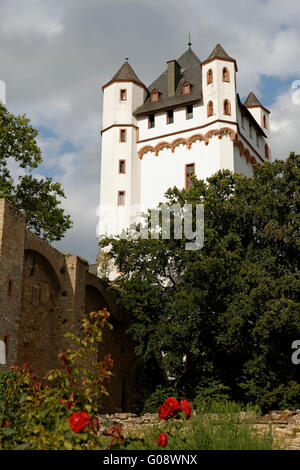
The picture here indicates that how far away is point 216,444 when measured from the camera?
6.32 metres

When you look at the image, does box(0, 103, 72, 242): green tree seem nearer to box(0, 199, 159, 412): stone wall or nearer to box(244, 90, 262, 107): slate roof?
box(0, 199, 159, 412): stone wall

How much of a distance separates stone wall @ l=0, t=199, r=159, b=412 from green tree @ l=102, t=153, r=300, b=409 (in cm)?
236

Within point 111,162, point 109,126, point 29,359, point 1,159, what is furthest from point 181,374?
point 109,126

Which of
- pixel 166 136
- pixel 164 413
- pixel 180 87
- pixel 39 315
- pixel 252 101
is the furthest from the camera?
pixel 252 101

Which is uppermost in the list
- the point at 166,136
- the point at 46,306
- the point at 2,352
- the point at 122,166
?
the point at 166,136

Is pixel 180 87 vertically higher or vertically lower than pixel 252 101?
lower

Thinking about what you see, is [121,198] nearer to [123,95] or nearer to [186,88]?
[123,95]

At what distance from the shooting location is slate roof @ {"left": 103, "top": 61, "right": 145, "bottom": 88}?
37000 mm

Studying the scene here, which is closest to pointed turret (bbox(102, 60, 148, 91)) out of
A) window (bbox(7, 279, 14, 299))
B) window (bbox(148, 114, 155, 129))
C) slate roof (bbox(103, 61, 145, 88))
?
slate roof (bbox(103, 61, 145, 88))

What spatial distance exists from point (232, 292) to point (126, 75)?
20155 millimetres

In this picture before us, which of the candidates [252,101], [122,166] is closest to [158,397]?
[122,166]

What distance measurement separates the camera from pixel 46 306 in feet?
67.9

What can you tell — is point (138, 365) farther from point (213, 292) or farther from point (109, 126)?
point (109, 126)

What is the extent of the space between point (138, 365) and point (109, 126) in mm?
15598
